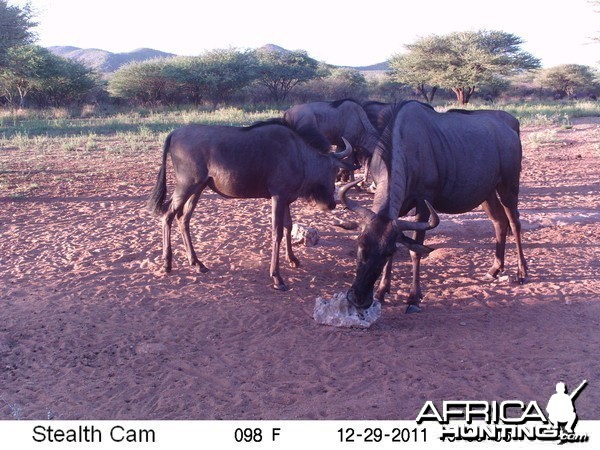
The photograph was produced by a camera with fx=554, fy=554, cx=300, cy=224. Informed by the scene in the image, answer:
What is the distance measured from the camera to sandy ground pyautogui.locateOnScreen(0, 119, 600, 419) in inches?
167

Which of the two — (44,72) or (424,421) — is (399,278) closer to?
Answer: (424,421)

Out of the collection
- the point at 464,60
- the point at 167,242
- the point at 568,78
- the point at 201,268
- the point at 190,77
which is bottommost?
the point at 201,268

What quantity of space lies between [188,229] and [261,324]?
213cm

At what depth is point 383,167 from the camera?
18.6 feet

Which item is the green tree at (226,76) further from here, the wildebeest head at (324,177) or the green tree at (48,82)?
the wildebeest head at (324,177)

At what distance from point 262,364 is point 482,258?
4045mm

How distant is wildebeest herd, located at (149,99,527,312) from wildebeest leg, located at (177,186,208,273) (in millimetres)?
14

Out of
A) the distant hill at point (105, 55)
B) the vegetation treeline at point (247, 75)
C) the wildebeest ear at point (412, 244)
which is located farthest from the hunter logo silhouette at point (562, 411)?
the distant hill at point (105, 55)

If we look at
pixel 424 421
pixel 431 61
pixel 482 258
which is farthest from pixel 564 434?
pixel 431 61

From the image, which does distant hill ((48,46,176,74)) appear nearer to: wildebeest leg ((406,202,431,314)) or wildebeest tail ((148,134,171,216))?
wildebeest tail ((148,134,171,216))

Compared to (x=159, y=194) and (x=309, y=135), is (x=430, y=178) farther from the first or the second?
(x=159, y=194)

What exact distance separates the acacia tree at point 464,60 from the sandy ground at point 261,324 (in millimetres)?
29555

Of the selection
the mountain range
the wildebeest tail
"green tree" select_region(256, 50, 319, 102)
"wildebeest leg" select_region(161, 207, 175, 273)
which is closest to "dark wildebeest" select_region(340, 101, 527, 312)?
"wildebeest leg" select_region(161, 207, 175, 273)

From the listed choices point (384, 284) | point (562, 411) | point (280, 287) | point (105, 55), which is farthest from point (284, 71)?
point (105, 55)
